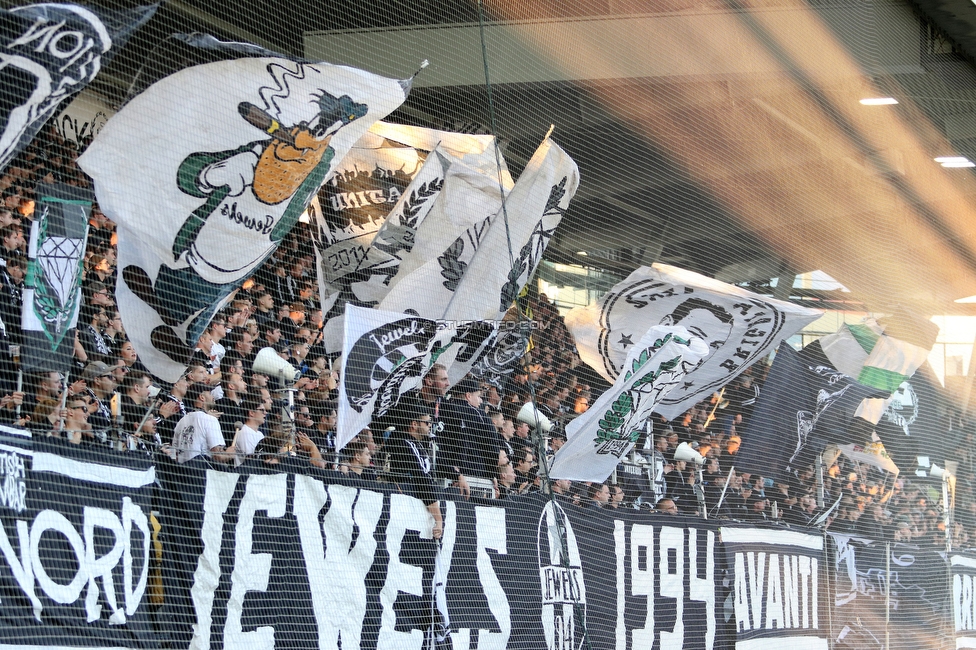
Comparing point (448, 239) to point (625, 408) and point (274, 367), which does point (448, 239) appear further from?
point (274, 367)

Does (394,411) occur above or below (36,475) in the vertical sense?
above

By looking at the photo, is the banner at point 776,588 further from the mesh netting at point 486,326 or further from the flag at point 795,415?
the flag at point 795,415

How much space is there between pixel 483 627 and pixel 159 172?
3.20 m

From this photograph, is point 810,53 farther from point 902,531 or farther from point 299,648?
point 299,648

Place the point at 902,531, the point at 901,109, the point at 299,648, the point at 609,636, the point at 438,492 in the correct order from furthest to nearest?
1. the point at 901,109
2. the point at 902,531
3. the point at 609,636
4. the point at 438,492
5. the point at 299,648

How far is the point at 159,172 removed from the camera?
19.7ft

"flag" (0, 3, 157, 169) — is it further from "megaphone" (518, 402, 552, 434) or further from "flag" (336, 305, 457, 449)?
"megaphone" (518, 402, 552, 434)

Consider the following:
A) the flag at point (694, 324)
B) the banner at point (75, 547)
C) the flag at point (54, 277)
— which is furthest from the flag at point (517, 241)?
the banner at point (75, 547)

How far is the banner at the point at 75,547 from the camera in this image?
482cm

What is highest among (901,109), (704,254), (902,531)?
(901,109)

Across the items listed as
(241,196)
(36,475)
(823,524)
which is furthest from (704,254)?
(36,475)

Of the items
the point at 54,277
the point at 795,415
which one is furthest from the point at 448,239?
the point at 795,415

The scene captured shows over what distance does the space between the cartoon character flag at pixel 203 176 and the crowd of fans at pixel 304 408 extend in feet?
1.21

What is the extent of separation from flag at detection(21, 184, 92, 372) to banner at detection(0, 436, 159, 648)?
2.14 ft
